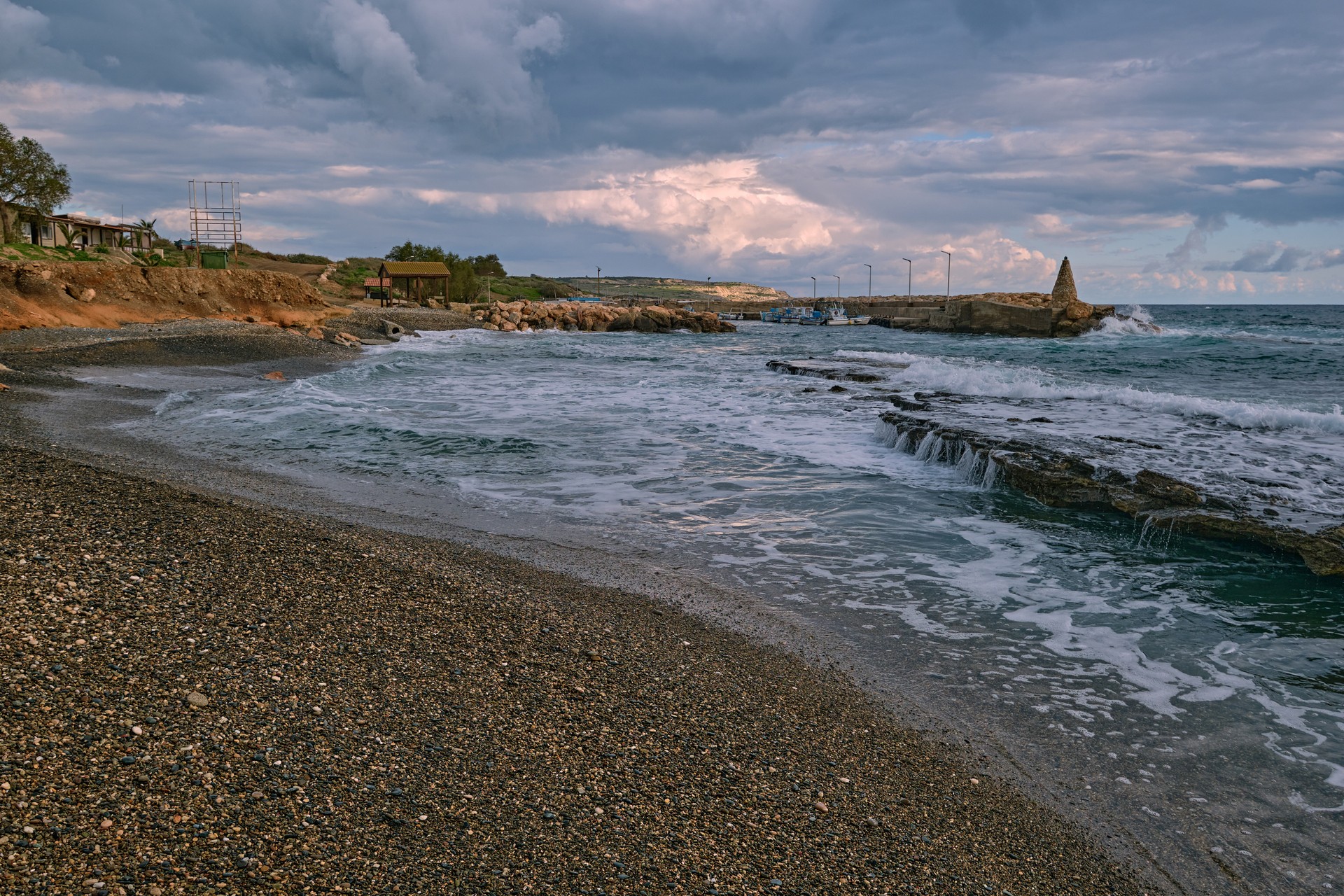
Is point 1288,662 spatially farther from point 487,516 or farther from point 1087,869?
point 487,516

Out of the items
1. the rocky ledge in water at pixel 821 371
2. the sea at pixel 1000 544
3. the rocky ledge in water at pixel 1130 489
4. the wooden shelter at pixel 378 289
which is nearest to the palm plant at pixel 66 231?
the wooden shelter at pixel 378 289

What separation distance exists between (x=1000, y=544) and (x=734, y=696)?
520 cm

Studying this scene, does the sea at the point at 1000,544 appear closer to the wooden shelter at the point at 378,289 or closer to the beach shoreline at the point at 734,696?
the beach shoreline at the point at 734,696

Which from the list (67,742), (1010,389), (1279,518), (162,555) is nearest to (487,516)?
(162,555)

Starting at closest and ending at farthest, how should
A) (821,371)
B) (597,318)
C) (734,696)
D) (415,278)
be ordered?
(734,696) → (821,371) → (597,318) → (415,278)

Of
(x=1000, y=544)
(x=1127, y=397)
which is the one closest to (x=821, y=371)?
(x=1127, y=397)

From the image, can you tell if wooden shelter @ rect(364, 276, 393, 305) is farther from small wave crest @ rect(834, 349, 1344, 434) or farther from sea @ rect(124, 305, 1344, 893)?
small wave crest @ rect(834, 349, 1344, 434)

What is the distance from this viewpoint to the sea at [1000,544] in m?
4.37

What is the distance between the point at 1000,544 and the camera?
8750 millimetres

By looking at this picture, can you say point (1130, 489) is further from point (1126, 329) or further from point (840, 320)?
point (840, 320)

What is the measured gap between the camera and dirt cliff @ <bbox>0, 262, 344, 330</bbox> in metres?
24.4

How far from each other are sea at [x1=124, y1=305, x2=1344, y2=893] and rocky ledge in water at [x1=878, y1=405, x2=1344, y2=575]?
0.16 metres

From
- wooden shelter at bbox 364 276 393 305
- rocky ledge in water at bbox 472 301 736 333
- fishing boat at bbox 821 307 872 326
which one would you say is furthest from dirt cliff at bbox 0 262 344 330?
fishing boat at bbox 821 307 872 326

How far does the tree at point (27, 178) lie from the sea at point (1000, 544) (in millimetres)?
36868
